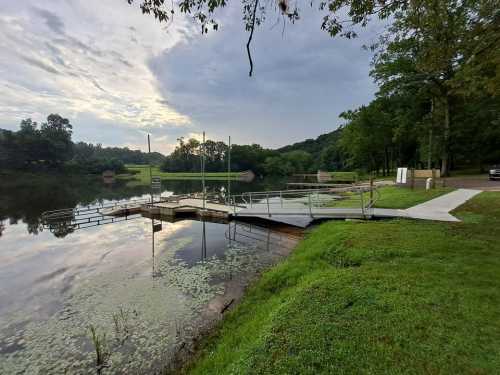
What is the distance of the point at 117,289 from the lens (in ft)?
21.5

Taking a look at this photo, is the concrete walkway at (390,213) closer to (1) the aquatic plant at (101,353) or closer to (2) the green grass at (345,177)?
(1) the aquatic plant at (101,353)

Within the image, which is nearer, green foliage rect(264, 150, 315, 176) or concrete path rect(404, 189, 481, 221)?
concrete path rect(404, 189, 481, 221)

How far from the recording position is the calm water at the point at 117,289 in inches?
168

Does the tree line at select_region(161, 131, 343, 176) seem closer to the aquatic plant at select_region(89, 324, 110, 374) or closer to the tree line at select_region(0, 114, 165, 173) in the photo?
the tree line at select_region(0, 114, 165, 173)

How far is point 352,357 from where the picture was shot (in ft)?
8.10

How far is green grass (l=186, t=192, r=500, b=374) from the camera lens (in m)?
2.43

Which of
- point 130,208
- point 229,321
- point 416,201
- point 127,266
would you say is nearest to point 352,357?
point 229,321

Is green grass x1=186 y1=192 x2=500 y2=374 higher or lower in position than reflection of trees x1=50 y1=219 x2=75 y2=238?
higher

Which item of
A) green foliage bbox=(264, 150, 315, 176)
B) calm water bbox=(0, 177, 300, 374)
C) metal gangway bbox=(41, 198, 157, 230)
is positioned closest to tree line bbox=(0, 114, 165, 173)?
green foliage bbox=(264, 150, 315, 176)

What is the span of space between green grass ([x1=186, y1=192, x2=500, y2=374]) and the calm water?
123 cm

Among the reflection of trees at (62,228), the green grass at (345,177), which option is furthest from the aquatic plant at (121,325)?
the green grass at (345,177)

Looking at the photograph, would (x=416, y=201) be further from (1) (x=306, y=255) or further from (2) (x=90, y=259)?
(2) (x=90, y=259)

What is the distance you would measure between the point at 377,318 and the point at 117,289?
6.51 m

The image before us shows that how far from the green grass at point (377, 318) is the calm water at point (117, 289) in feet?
4.03
